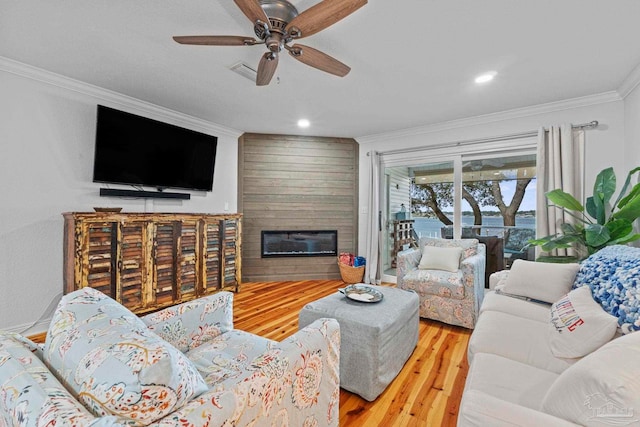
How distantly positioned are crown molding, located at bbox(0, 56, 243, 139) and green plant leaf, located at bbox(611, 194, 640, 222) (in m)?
4.56

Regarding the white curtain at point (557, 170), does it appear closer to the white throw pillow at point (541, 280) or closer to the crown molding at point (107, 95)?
the white throw pillow at point (541, 280)

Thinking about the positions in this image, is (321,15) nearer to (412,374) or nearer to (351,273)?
(412,374)

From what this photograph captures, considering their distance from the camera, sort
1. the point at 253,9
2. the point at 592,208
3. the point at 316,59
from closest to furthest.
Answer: the point at 253,9 → the point at 316,59 → the point at 592,208

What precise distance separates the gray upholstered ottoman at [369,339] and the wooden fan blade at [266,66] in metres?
1.76

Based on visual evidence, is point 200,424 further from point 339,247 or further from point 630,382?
point 339,247

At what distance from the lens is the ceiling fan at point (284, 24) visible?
148 cm

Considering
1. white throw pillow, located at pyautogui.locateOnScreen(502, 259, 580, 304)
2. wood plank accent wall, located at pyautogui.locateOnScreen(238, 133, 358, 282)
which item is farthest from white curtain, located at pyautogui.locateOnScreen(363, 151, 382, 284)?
white throw pillow, located at pyautogui.locateOnScreen(502, 259, 580, 304)

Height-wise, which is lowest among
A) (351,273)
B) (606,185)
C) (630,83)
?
(351,273)

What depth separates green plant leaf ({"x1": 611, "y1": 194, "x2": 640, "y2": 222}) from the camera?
2.32 m

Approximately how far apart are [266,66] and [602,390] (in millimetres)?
2313

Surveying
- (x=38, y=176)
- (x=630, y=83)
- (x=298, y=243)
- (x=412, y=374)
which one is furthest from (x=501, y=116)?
(x=38, y=176)

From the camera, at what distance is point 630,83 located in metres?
2.63

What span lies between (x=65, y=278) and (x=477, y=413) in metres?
3.40

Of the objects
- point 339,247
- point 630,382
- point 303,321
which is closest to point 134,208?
point 303,321
